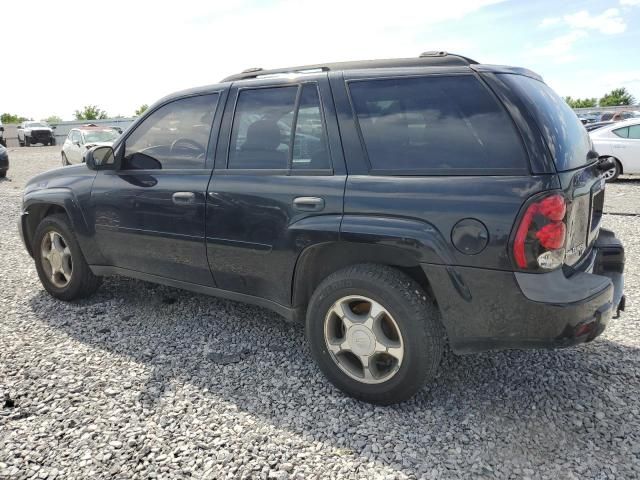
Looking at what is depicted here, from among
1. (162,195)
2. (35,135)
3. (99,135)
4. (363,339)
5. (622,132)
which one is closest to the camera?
(363,339)

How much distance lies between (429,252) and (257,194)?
3.76 ft

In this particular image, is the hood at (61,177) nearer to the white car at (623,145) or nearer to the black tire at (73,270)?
the black tire at (73,270)

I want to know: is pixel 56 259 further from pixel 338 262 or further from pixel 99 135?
pixel 99 135

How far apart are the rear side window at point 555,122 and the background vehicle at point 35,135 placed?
38.9m

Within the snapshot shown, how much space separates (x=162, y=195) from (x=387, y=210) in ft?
5.69

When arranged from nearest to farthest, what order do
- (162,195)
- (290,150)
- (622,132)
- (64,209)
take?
(290,150), (162,195), (64,209), (622,132)

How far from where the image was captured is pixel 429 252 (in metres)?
2.51

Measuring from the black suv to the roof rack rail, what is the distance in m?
0.02

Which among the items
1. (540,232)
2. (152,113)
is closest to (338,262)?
(540,232)

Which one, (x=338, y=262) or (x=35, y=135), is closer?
(x=338, y=262)

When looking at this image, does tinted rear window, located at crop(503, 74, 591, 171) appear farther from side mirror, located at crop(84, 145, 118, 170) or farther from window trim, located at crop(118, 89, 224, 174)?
side mirror, located at crop(84, 145, 118, 170)

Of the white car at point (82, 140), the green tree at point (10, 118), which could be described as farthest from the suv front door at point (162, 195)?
the green tree at point (10, 118)

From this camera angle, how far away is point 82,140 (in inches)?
634

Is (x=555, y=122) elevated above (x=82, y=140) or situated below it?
above
